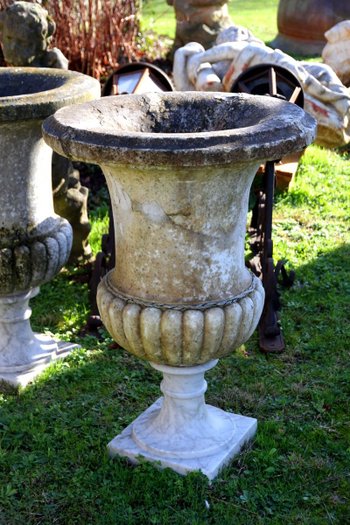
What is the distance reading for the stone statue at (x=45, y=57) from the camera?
4.40 meters

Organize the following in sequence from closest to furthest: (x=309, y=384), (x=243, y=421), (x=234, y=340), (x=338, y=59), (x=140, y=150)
→ 1. (x=140, y=150)
2. (x=234, y=340)
3. (x=243, y=421)
4. (x=309, y=384)
5. (x=338, y=59)

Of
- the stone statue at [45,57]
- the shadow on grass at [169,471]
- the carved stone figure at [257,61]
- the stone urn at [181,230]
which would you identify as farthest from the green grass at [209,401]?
the carved stone figure at [257,61]

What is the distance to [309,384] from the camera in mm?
3828

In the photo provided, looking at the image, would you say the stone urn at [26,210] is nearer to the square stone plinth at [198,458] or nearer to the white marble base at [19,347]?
the white marble base at [19,347]

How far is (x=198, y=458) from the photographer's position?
3.15m

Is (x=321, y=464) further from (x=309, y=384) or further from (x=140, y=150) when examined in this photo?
(x=140, y=150)

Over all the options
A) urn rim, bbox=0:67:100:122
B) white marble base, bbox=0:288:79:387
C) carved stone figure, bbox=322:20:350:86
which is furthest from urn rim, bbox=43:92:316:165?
carved stone figure, bbox=322:20:350:86

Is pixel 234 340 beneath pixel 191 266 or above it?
beneath

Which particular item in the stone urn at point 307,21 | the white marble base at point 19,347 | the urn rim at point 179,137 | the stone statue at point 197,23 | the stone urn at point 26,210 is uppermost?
the urn rim at point 179,137

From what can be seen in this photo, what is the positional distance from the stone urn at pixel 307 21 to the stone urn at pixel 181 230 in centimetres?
840

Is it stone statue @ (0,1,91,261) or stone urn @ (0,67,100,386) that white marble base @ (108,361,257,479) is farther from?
stone statue @ (0,1,91,261)

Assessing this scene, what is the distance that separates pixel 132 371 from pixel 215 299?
1174 millimetres

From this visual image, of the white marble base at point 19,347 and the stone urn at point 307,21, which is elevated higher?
the white marble base at point 19,347

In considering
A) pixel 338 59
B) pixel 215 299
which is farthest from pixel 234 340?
pixel 338 59
